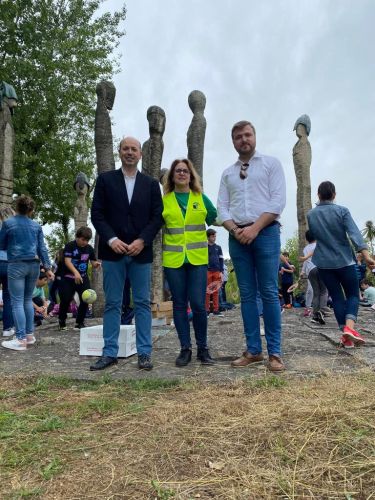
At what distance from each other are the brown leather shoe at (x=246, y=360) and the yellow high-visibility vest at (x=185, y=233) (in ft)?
3.06

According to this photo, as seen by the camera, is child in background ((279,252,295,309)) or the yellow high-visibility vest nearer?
the yellow high-visibility vest

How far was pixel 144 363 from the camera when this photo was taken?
165 inches

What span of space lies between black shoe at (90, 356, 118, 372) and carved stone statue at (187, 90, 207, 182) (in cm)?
694

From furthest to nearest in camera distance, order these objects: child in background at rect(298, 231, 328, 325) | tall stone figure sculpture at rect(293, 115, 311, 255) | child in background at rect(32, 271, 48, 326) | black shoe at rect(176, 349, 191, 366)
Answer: tall stone figure sculpture at rect(293, 115, 311, 255) < child in background at rect(32, 271, 48, 326) < child in background at rect(298, 231, 328, 325) < black shoe at rect(176, 349, 191, 366)

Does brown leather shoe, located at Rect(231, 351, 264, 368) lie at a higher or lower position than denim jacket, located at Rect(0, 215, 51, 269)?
lower

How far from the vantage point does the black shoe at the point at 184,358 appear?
168 inches

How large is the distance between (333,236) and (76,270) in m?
3.94

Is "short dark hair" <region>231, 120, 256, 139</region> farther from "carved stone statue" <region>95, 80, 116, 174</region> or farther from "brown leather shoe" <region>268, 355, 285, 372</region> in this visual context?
"carved stone statue" <region>95, 80, 116, 174</region>

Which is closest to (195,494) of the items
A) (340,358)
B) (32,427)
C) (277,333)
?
(32,427)

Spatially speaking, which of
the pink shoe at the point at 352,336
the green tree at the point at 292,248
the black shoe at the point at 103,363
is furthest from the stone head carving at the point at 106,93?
the green tree at the point at 292,248

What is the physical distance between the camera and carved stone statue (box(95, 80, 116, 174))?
9.04 m

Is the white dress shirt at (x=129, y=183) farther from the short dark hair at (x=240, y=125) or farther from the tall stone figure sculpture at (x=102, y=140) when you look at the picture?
the tall stone figure sculpture at (x=102, y=140)

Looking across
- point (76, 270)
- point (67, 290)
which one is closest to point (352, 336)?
point (76, 270)

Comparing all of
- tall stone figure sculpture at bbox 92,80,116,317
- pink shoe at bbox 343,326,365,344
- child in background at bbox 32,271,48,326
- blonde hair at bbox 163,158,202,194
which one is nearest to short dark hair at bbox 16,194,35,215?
blonde hair at bbox 163,158,202,194
